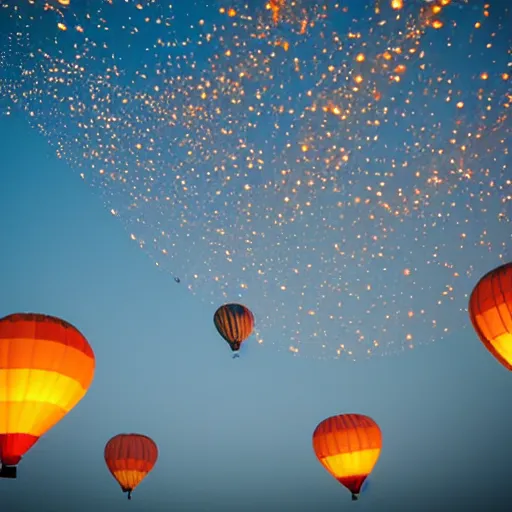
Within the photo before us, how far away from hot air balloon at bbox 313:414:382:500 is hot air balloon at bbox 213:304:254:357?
6.14ft

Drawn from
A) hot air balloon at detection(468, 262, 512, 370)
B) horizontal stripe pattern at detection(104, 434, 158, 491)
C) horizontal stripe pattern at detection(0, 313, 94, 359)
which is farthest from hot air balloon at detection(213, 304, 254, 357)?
hot air balloon at detection(468, 262, 512, 370)

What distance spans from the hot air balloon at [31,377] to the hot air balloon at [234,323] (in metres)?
3.36

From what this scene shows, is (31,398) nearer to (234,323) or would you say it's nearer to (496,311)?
(234,323)

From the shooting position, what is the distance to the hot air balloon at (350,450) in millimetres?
6453

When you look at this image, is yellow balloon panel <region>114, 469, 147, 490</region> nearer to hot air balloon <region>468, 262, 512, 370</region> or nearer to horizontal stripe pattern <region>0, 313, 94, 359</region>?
horizontal stripe pattern <region>0, 313, 94, 359</region>

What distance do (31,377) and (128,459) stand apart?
381 centimetres

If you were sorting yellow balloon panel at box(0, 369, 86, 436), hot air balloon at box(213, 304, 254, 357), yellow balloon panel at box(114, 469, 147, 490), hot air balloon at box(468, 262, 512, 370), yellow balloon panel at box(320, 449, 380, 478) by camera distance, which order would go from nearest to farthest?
hot air balloon at box(468, 262, 512, 370) → yellow balloon panel at box(0, 369, 86, 436) → yellow balloon panel at box(320, 449, 380, 478) → yellow balloon panel at box(114, 469, 147, 490) → hot air balloon at box(213, 304, 254, 357)

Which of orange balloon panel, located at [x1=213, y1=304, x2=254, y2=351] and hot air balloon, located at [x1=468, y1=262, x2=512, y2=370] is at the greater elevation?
orange balloon panel, located at [x1=213, y1=304, x2=254, y2=351]

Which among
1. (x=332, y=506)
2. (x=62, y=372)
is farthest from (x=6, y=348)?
(x=332, y=506)

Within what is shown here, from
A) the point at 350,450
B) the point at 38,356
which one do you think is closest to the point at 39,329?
the point at 38,356

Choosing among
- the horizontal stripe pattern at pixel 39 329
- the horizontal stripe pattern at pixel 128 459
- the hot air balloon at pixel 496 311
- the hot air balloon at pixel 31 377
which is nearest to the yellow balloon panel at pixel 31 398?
the hot air balloon at pixel 31 377

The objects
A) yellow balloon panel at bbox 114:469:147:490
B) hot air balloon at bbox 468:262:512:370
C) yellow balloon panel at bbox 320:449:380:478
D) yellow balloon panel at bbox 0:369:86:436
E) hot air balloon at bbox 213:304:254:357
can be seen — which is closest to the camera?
hot air balloon at bbox 468:262:512:370

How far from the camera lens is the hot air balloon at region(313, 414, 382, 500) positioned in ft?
21.2

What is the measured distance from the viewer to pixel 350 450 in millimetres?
6453
